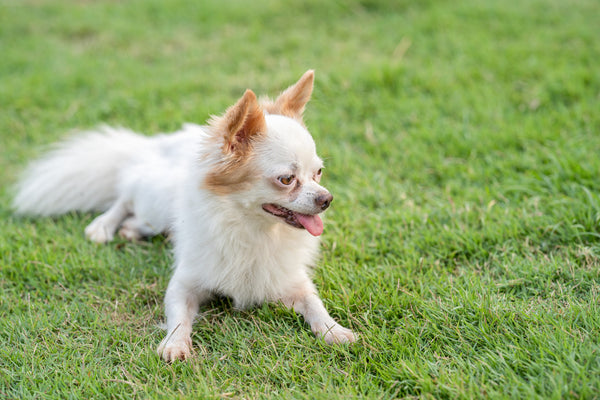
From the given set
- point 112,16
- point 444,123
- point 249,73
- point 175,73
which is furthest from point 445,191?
point 112,16

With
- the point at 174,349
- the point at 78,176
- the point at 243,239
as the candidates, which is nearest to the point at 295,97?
the point at 243,239

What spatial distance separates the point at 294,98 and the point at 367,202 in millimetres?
1120

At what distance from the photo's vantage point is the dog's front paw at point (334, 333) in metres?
2.47

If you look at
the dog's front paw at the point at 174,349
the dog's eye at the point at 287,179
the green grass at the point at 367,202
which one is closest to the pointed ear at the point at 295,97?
the dog's eye at the point at 287,179

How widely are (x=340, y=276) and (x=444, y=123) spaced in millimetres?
2057

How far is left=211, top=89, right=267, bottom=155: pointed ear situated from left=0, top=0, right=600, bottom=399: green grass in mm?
826

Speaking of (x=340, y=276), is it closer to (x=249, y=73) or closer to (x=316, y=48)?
(x=249, y=73)

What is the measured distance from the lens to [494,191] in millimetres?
3602

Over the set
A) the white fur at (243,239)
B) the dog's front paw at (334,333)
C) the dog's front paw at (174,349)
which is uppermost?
the white fur at (243,239)

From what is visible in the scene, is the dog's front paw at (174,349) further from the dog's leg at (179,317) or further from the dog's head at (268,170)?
the dog's head at (268,170)

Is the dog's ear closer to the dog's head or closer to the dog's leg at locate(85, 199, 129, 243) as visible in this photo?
the dog's head

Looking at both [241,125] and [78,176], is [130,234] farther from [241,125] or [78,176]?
[241,125]

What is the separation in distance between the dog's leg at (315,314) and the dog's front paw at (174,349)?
535 millimetres

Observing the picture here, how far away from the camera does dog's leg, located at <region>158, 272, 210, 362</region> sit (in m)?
2.43
